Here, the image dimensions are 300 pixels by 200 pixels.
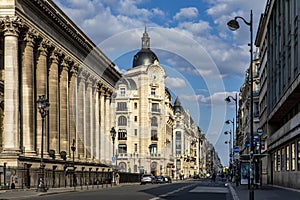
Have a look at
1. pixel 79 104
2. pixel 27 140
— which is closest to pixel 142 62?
pixel 79 104

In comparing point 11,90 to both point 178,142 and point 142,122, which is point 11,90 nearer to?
point 142,122

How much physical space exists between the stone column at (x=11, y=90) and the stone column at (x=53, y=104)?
565 inches

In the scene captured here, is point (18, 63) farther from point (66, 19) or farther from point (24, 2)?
point (66, 19)

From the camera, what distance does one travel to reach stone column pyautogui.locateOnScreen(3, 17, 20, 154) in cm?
5422

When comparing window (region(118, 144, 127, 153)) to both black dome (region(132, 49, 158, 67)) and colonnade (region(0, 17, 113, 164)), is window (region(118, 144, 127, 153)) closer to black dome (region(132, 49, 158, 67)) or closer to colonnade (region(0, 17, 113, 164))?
black dome (region(132, 49, 158, 67))

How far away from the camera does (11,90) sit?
5444cm

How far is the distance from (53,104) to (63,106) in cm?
558

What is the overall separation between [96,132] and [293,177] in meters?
53.2

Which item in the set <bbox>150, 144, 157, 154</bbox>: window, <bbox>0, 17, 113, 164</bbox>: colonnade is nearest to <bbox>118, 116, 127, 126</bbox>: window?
<bbox>150, 144, 157, 154</bbox>: window

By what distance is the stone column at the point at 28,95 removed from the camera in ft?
193

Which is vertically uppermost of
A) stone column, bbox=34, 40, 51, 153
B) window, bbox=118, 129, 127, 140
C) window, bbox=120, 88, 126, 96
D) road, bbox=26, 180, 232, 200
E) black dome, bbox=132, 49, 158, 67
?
black dome, bbox=132, 49, 158, 67

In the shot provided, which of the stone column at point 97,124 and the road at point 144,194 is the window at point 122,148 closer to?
the stone column at point 97,124

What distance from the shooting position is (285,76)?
184 feet

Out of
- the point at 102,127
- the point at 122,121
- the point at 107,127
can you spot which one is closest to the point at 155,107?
the point at 122,121
